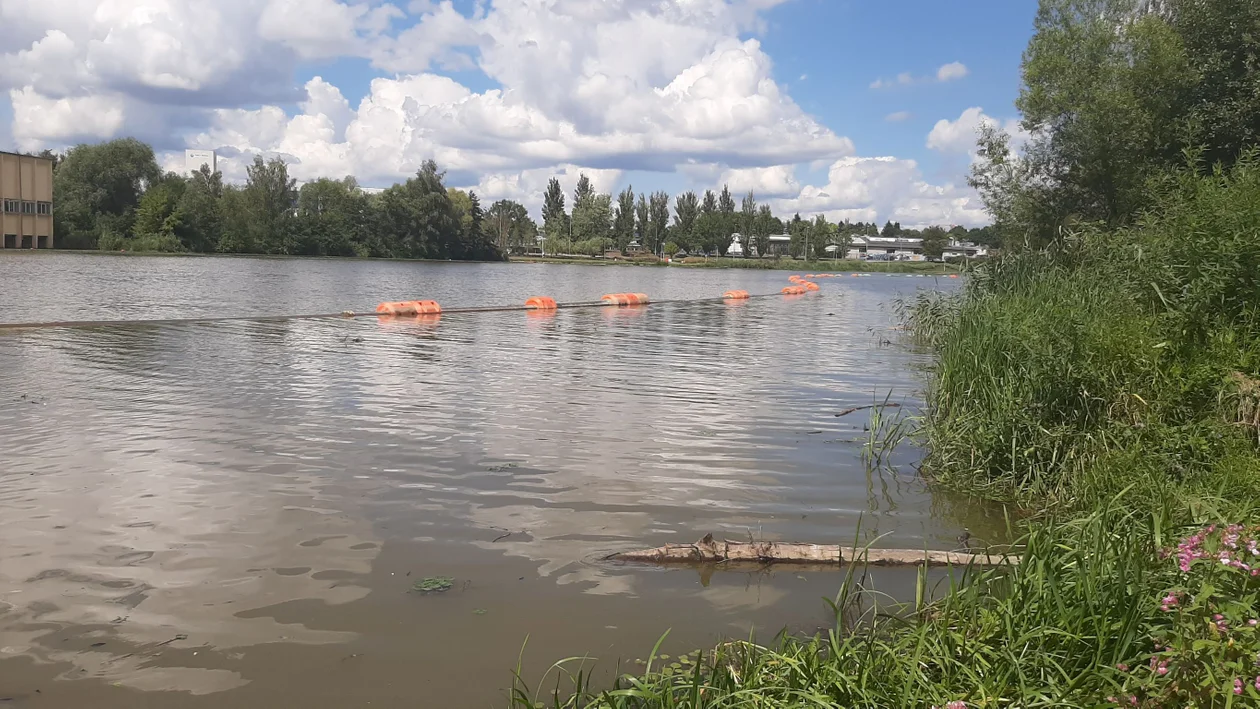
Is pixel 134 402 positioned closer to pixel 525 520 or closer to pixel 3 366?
pixel 3 366

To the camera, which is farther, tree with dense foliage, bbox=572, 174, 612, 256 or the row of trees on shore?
tree with dense foliage, bbox=572, 174, 612, 256

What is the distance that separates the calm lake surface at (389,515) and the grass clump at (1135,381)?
0.89 m

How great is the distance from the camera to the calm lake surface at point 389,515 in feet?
16.4

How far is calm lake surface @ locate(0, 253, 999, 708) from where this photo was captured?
500cm

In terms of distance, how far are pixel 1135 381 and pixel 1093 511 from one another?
2657 millimetres

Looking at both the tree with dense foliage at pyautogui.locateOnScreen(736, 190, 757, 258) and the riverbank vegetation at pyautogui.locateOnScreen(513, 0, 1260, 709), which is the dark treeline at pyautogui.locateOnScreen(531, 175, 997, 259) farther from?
the riverbank vegetation at pyautogui.locateOnScreen(513, 0, 1260, 709)

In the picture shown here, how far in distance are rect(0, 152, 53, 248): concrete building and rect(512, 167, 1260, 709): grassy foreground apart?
93.2 meters

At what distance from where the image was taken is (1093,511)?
5863 mm

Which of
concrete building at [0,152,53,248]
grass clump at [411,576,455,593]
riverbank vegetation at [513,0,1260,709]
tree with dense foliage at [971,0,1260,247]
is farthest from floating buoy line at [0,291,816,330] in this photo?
concrete building at [0,152,53,248]

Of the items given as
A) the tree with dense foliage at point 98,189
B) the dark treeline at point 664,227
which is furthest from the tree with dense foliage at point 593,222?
the tree with dense foliage at point 98,189

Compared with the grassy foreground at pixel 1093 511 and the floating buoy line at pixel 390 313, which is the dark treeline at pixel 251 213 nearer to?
the floating buoy line at pixel 390 313

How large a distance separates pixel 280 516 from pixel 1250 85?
2280cm

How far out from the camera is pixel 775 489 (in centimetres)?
867

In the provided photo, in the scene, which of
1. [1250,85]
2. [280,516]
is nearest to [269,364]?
[280,516]
